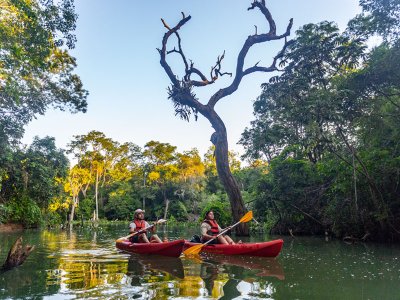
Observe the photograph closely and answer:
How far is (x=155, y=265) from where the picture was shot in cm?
792

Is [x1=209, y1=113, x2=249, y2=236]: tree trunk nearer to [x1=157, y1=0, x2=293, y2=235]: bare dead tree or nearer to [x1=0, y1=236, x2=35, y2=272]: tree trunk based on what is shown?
[x1=157, y1=0, x2=293, y2=235]: bare dead tree

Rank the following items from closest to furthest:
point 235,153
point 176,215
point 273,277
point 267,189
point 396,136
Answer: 1. point 273,277
2. point 396,136
3. point 267,189
4. point 176,215
5. point 235,153

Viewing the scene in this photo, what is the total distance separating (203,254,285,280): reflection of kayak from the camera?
22.9 feet

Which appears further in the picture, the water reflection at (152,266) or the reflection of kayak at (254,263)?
the reflection of kayak at (254,263)

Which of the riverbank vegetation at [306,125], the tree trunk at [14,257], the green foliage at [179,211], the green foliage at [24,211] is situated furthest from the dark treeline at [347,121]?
the green foliage at [179,211]

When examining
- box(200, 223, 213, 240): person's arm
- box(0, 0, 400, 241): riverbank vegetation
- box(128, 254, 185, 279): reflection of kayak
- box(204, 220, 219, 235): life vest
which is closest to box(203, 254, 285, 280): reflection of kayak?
box(200, 223, 213, 240): person's arm

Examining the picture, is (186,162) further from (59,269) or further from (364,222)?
(59,269)

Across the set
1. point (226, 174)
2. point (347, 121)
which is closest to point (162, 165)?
point (226, 174)

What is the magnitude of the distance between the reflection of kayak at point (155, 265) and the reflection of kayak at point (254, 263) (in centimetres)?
96

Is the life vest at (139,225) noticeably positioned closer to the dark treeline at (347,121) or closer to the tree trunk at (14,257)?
the tree trunk at (14,257)

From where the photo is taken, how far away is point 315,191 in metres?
17.2

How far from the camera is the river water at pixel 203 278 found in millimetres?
4984

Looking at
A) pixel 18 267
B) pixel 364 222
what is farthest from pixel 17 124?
pixel 364 222

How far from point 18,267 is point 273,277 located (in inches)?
195
